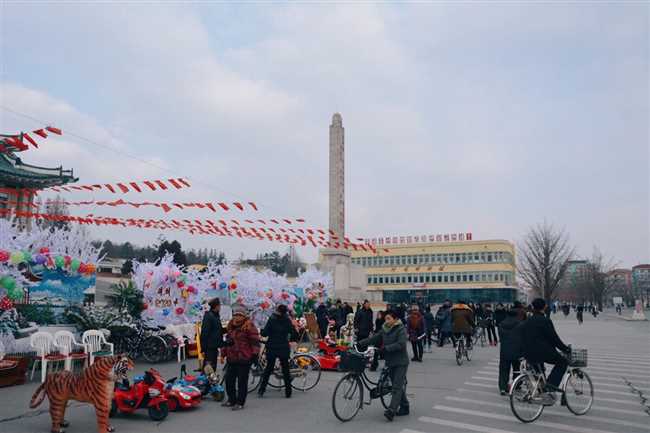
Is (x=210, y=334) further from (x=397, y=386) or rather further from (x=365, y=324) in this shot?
(x=365, y=324)

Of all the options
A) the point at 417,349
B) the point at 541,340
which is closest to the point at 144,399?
the point at 541,340

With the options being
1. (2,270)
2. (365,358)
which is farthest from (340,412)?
(2,270)

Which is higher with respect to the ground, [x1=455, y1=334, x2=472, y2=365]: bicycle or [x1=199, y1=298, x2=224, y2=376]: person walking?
[x1=199, y1=298, x2=224, y2=376]: person walking

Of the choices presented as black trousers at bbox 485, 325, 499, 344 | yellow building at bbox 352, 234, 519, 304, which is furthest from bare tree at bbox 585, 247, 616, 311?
black trousers at bbox 485, 325, 499, 344

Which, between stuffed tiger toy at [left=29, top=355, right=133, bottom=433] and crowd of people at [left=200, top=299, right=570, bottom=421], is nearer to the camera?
stuffed tiger toy at [left=29, top=355, right=133, bottom=433]

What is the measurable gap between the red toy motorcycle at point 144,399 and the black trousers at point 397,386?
10.7 feet

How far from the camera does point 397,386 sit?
7660 mm

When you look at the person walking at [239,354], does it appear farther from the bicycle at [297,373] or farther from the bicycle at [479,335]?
the bicycle at [479,335]

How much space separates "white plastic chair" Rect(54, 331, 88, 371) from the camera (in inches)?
430

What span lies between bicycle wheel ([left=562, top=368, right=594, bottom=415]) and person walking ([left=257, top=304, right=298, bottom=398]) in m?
4.38

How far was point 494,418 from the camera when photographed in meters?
7.78

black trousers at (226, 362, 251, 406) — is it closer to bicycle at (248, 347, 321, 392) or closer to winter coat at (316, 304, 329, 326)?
bicycle at (248, 347, 321, 392)

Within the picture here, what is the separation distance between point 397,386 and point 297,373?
278 cm

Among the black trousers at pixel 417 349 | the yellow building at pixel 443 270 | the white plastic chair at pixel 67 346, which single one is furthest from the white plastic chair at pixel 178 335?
the yellow building at pixel 443 270
